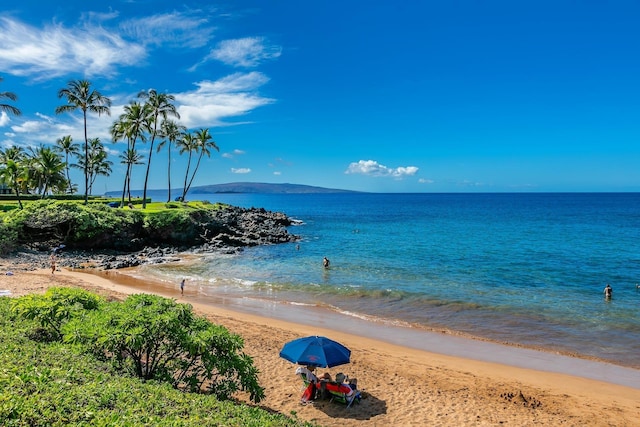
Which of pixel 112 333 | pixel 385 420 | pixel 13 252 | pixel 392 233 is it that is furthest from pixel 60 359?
pixel 392 233

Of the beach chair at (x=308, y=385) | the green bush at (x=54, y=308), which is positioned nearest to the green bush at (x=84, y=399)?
the green bush at (x=54, y=308)

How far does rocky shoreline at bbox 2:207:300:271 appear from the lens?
3231 cm

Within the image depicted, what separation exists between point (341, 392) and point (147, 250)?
33.1 metres

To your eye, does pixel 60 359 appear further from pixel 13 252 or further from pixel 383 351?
pixel 13 252

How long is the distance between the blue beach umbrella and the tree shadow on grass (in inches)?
48.9

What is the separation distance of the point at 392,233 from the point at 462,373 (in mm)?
49722

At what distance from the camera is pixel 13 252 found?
33281 mm

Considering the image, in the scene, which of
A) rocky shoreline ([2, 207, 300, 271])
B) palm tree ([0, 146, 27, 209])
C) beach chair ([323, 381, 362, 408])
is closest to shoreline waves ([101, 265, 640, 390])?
beach chair ([323, 381, 362, 408])

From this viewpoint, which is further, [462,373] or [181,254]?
[181,254]

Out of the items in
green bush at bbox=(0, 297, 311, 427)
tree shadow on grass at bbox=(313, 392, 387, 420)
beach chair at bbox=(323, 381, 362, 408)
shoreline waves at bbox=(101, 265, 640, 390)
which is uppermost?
green bush at bbox=(0, 297, 311, 427)

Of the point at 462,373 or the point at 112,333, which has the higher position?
the point at 112,333

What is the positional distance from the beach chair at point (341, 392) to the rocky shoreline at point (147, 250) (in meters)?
26.6

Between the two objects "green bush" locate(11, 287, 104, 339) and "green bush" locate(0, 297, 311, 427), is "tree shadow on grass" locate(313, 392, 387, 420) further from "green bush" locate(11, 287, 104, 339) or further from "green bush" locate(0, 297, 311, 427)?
"green bush" locate(11, 287, 104, 339)

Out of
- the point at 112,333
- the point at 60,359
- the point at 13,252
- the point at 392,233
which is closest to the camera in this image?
the point at 60,359
